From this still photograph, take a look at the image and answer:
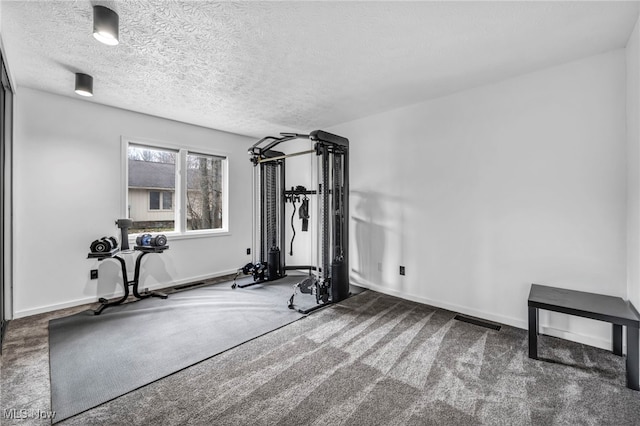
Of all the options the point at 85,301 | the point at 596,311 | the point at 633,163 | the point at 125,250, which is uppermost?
the point at 633,163

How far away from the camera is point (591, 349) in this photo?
97.7 inches

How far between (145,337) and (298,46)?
303 centimetres

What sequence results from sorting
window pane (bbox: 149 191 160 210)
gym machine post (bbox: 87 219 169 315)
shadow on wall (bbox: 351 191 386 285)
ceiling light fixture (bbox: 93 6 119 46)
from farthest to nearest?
window pane (bbox: 149 191 160 210)
shadow on wall (bbox: 351 191 386 285)
gym machine post (bbox: 87 219 169 315)
ceiling light fixture (bbox: 93 6 119 46)

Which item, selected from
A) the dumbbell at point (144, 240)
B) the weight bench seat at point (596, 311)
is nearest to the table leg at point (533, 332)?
the weight bench seat at point (596, 311)

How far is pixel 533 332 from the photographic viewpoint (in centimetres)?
236

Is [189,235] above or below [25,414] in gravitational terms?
above

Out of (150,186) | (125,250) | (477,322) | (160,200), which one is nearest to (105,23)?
(125,250)

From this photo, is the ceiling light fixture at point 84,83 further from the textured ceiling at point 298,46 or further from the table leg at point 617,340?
the table leg at point 617,340

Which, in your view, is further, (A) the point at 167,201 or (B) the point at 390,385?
(A) the point at 167,201

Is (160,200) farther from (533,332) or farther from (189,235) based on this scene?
(533,332)

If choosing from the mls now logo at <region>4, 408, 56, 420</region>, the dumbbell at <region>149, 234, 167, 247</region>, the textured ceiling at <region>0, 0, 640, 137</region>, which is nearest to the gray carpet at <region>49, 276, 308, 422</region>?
the mls now logo at <region>4, 408, 56, 420</region>

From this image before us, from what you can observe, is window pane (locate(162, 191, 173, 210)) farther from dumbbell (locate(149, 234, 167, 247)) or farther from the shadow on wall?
the shadow on wall

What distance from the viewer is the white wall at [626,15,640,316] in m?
2.09

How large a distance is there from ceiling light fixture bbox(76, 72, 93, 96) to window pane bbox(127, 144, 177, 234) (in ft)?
4.28
